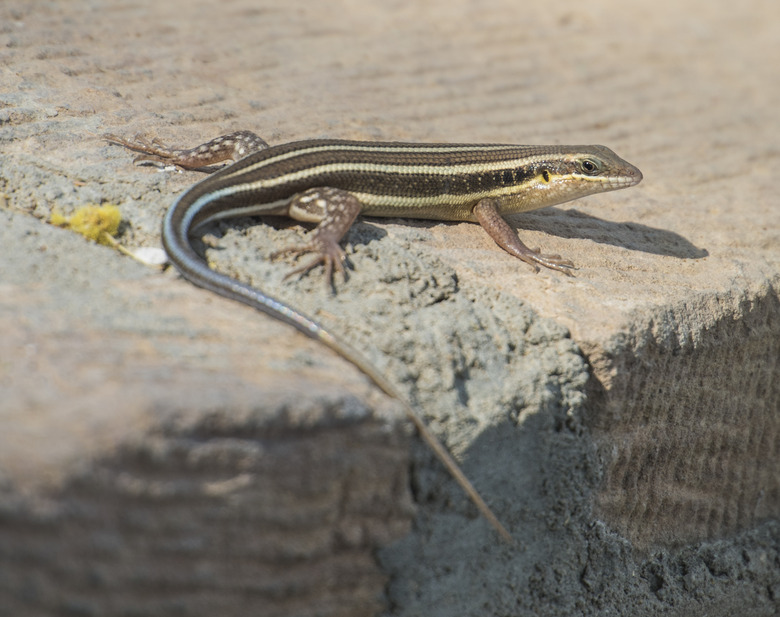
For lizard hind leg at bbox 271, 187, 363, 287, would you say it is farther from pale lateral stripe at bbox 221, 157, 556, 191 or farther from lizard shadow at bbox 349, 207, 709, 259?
lizard shadow at bbox 349, 207, 709, 259

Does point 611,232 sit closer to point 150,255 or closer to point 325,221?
point 325,221

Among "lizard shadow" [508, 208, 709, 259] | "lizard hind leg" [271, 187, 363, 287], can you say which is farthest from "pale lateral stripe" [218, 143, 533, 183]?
"lizard shadow" [508, 208, 709, 259]

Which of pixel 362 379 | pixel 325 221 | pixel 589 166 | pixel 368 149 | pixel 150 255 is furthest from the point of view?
pixel 589 166

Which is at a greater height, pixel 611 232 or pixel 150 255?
pixel 611 232

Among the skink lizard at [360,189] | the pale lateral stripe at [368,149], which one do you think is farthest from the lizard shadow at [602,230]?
the pale lateral stripe at [368,149]

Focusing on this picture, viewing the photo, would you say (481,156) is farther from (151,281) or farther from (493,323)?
(151,281)

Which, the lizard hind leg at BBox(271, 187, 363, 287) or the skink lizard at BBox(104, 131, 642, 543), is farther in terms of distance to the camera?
the lizard hind leg at BBox(271, 187, 363, 287)

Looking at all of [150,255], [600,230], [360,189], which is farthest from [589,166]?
[150,255]
